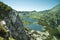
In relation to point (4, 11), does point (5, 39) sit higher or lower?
lower

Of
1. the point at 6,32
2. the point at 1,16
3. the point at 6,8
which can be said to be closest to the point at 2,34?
the point at 6,32

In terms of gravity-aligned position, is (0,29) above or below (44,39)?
above

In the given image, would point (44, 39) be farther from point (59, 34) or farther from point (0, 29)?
point (0, 29)

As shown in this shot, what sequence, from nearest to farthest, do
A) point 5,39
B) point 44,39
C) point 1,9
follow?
point 5,39 → point 1,9 → point 44,39

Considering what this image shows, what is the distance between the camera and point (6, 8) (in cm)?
4791

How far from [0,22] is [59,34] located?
10152cm

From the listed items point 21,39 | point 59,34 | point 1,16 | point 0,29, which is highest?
point 1,16

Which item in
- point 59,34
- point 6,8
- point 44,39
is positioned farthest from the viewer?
point 59,34

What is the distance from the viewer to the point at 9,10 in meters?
48.9

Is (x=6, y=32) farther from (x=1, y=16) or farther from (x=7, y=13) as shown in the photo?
(x=7, y=13)

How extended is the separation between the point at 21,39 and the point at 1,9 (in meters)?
12.0

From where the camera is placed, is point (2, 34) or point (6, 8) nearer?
point (2, 34)

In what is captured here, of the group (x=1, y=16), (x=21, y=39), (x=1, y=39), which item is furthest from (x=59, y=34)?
(x=1, y=39)

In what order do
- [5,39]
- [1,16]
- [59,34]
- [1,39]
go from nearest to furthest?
[1,39]
[5,39]
[1,16]
[59,34]
